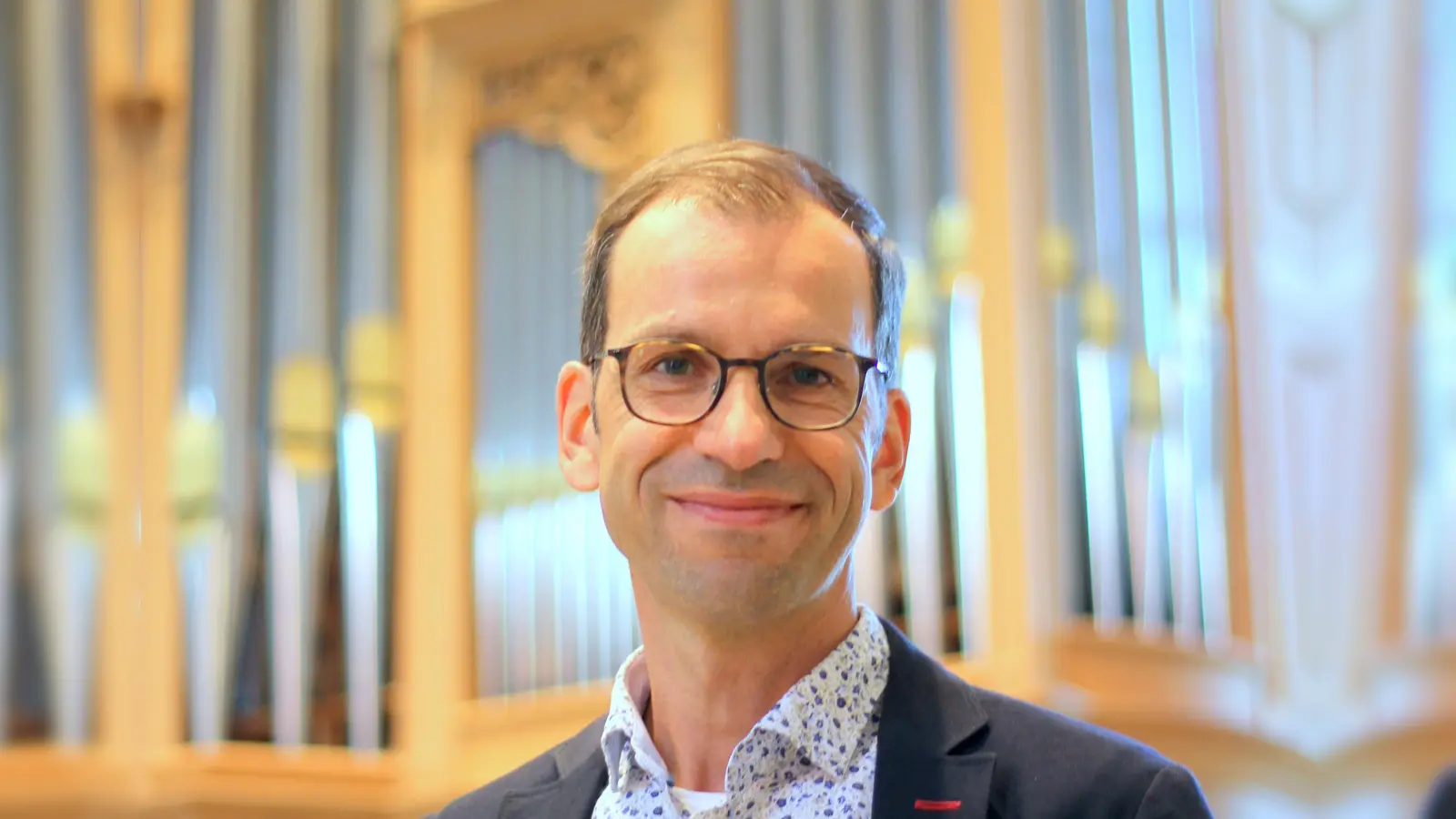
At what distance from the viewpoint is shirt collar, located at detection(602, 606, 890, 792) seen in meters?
1.23

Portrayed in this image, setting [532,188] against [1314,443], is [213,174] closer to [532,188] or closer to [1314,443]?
[532,188]

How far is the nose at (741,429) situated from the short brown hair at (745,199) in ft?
0.48

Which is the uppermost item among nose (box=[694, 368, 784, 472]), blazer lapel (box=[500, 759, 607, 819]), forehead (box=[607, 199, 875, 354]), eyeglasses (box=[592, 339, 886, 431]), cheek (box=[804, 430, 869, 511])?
forehead (box=[607, 199, 875, 354])

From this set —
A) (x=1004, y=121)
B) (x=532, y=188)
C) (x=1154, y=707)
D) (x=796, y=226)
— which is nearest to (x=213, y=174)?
(x=532, y=188)

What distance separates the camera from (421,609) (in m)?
3.65

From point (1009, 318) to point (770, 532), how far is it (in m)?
1.85

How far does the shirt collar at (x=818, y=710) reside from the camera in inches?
48.6

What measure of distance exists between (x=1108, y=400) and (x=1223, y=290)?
0.29 metres

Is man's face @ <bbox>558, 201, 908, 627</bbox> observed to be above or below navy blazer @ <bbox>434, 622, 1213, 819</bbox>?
above

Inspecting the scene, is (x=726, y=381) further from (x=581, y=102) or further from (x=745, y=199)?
(x=581, y=102)

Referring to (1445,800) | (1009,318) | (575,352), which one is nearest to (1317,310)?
(1009,318)

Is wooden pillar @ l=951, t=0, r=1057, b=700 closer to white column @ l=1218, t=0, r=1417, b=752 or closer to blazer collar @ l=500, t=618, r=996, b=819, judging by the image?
white column @ l=1218, t=0, r=1417, b=752

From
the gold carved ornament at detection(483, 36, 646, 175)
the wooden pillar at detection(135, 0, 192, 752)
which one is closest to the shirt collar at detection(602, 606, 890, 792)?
the gold carved ornament at detection(483, 36, 646, 175)

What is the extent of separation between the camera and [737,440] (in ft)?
3.93
